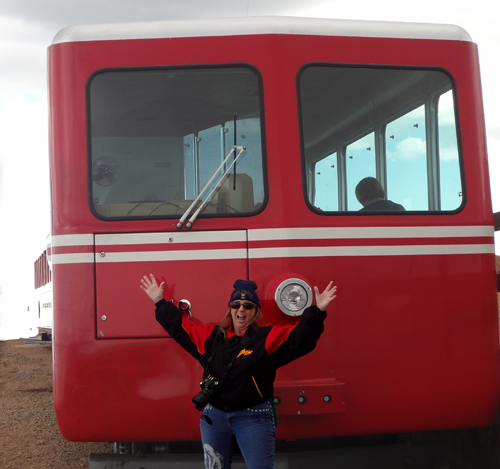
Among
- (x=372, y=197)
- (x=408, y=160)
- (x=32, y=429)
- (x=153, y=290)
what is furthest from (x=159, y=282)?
(x=32, y=429)

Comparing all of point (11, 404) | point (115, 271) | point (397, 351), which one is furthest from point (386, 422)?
point (11, 404)

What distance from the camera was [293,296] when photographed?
3.50m

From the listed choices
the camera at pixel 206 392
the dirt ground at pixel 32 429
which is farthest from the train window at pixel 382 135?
the dirt ground at pixel 32 429

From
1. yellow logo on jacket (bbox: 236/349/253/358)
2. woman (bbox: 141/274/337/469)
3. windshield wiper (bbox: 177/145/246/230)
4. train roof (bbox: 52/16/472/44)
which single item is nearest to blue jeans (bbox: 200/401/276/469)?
woman (bbox: 141/274/337/469)

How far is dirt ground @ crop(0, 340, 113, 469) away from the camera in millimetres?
5852

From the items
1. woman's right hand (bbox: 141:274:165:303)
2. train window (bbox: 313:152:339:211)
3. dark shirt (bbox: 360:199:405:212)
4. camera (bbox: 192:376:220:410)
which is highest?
train window (bbox: 313:152:339:211)

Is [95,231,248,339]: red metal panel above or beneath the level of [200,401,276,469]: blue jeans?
above

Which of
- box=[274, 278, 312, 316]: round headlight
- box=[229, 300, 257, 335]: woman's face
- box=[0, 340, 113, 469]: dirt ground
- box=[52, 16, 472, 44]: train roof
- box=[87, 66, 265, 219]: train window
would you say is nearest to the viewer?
box=[229, 300, 257, 335]: woman's face

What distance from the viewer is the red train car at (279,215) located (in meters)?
3.57

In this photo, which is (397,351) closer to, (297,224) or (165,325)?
(297,224)

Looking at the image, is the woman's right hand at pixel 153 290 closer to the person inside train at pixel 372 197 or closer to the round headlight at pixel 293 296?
the round headlight at pixel 293 296

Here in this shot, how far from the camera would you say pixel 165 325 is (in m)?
3.30

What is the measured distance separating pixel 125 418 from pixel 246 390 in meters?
0.86

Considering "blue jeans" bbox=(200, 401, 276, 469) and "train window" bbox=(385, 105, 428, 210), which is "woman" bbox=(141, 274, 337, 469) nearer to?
"blue jeans" bbox=(200, 401, 276, 469)
